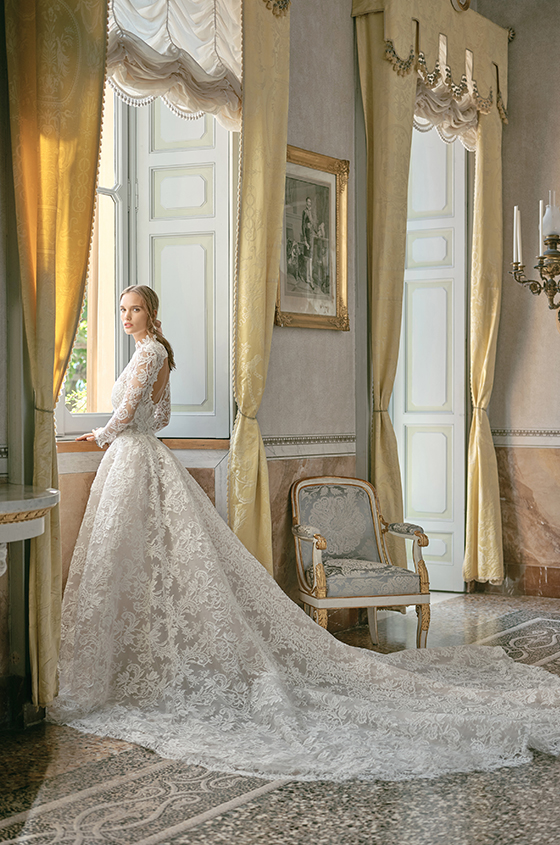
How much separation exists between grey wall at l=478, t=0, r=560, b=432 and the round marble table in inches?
177

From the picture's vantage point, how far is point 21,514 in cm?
301

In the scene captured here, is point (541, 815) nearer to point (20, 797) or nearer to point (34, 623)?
point (20, 797)

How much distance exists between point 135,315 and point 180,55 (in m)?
1.19

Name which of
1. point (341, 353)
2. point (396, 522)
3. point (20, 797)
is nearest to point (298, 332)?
point (341, 353)

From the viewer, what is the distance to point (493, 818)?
116 inches

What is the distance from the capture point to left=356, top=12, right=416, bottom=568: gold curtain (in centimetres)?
574

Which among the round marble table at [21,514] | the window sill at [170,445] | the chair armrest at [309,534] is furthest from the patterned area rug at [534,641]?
the round marble table at [21,514]

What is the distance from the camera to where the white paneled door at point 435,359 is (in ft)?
22.7

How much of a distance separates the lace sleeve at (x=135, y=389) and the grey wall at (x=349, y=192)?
2.71ft

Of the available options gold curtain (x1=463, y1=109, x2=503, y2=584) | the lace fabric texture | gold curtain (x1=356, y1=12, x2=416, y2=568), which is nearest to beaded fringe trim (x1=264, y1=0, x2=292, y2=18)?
gold curtain (x1=356, y1=12, x2=416, y2=568)

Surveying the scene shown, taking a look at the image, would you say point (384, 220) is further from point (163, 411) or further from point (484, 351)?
point (163, 411)

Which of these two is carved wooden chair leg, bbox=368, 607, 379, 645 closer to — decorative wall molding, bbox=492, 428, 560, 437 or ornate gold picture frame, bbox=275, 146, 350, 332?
ornate gold picture frame, bbox=275, 146, 350, 332

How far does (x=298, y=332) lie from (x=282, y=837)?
3017 millimetres

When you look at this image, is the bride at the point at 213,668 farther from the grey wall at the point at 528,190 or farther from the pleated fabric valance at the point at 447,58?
the grey wall at the point at 528,190
